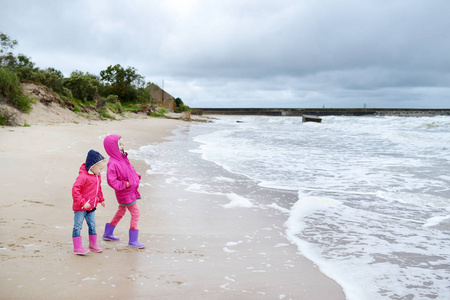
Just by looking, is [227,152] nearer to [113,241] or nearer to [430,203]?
[430,203]

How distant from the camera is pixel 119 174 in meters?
4.03

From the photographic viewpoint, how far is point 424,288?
3367 mm

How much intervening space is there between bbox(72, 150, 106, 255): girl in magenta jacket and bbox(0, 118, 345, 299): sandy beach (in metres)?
0.24

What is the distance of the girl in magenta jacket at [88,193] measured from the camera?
12.0 ft

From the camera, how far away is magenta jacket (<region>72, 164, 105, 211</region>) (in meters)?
3.66

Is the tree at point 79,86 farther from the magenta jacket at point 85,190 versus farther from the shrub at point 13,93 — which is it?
the magenta jacket at point 85,190

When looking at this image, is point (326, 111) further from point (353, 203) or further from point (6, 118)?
point (353, 203)

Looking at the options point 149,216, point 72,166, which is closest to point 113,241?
point 149,216

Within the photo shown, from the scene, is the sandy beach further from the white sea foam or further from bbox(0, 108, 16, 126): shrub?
bbox(0, 108, 16, 126): shrub

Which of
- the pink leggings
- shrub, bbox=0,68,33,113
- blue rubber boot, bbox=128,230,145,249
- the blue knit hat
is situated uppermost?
shrub, bbox=0,68,33,113

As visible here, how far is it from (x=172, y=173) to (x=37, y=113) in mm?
12081

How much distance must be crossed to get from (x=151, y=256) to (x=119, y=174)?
960 mm

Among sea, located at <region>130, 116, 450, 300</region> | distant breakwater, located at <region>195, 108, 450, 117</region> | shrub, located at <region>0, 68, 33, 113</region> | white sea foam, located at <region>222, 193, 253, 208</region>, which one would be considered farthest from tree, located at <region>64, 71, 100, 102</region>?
distant breakwater, located at <region>195, 108, 450, 117</region>

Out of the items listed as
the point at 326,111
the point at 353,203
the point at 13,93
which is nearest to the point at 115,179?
the point at 353,203
